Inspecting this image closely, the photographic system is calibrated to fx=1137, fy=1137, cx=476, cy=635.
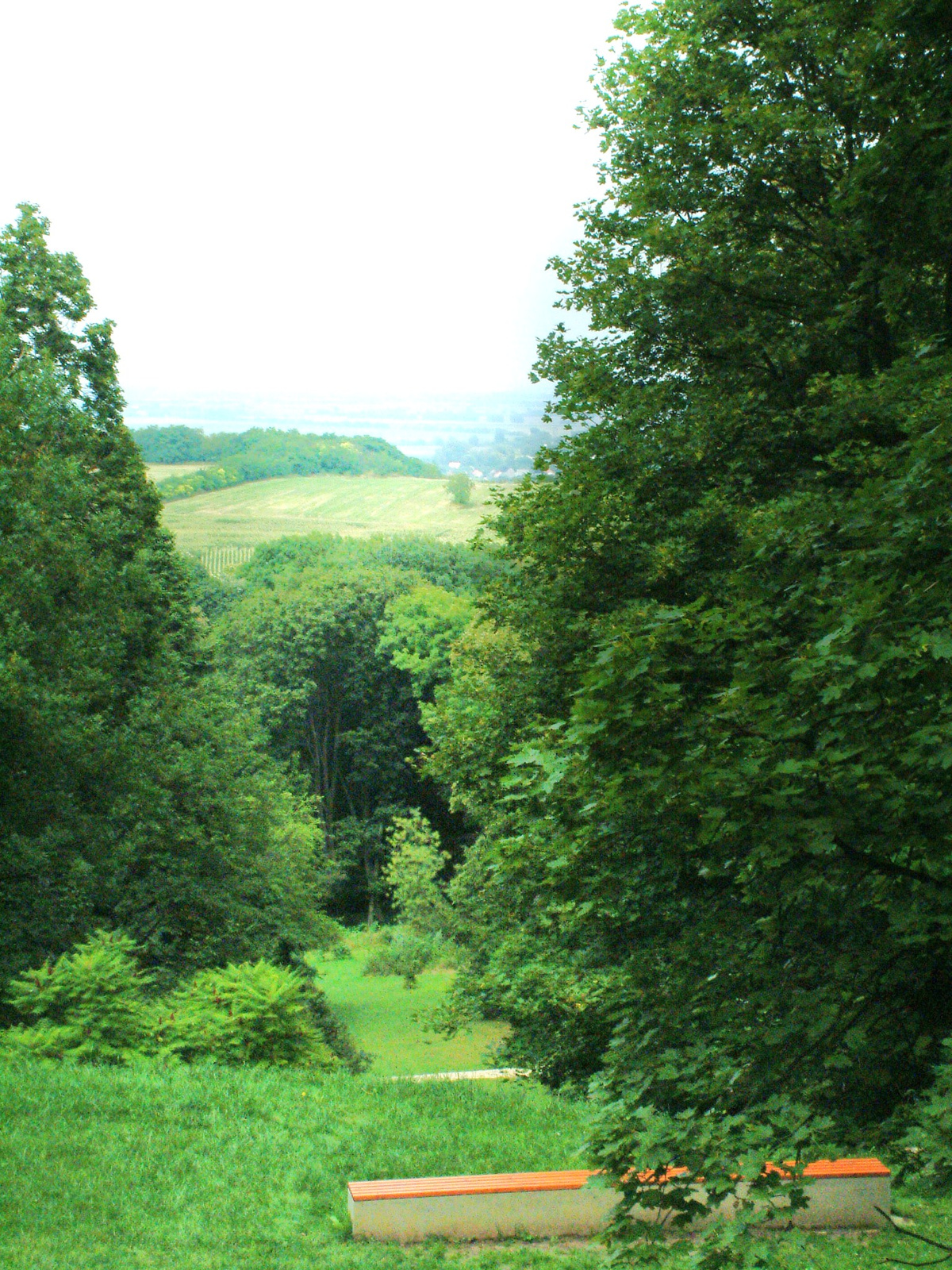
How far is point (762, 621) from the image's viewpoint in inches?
202

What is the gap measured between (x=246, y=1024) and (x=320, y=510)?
4485cm

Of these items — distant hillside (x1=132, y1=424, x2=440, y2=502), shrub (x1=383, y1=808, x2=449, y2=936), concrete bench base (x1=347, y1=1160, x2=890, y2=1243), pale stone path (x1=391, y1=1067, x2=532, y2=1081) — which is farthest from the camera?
distant hillside (x1=132, y1=424, x2=440, y2=502)

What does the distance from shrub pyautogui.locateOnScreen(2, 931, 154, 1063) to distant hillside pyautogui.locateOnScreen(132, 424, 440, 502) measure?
40412 mm

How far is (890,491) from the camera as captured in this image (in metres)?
4.94

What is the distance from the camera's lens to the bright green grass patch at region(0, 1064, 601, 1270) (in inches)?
262

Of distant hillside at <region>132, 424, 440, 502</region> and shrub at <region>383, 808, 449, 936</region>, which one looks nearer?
shrub at <region>383, 808, 449, 936</region>

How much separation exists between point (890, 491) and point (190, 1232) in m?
5.79

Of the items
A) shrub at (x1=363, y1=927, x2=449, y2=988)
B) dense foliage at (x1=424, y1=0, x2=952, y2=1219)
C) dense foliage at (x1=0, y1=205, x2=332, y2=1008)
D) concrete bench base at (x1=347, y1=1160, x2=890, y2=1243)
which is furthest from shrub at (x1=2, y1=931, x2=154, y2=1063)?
shrub at (x1=363, y1=927, x2=449, y2=988)

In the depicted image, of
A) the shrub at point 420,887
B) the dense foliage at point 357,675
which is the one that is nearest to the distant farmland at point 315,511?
the dense foliage at point 357,675

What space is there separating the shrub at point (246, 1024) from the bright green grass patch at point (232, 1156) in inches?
32.8

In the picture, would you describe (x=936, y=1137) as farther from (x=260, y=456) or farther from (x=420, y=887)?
(x=260, y=456)

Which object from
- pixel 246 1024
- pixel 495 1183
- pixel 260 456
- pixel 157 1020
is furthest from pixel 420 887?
pixel 260 456

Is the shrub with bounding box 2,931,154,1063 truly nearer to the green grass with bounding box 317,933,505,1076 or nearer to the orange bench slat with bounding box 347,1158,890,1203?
the orange bench slat with bounding box 347,1158,890,1203

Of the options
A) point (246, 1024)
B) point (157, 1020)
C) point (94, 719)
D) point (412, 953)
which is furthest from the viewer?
point (412, 953)
